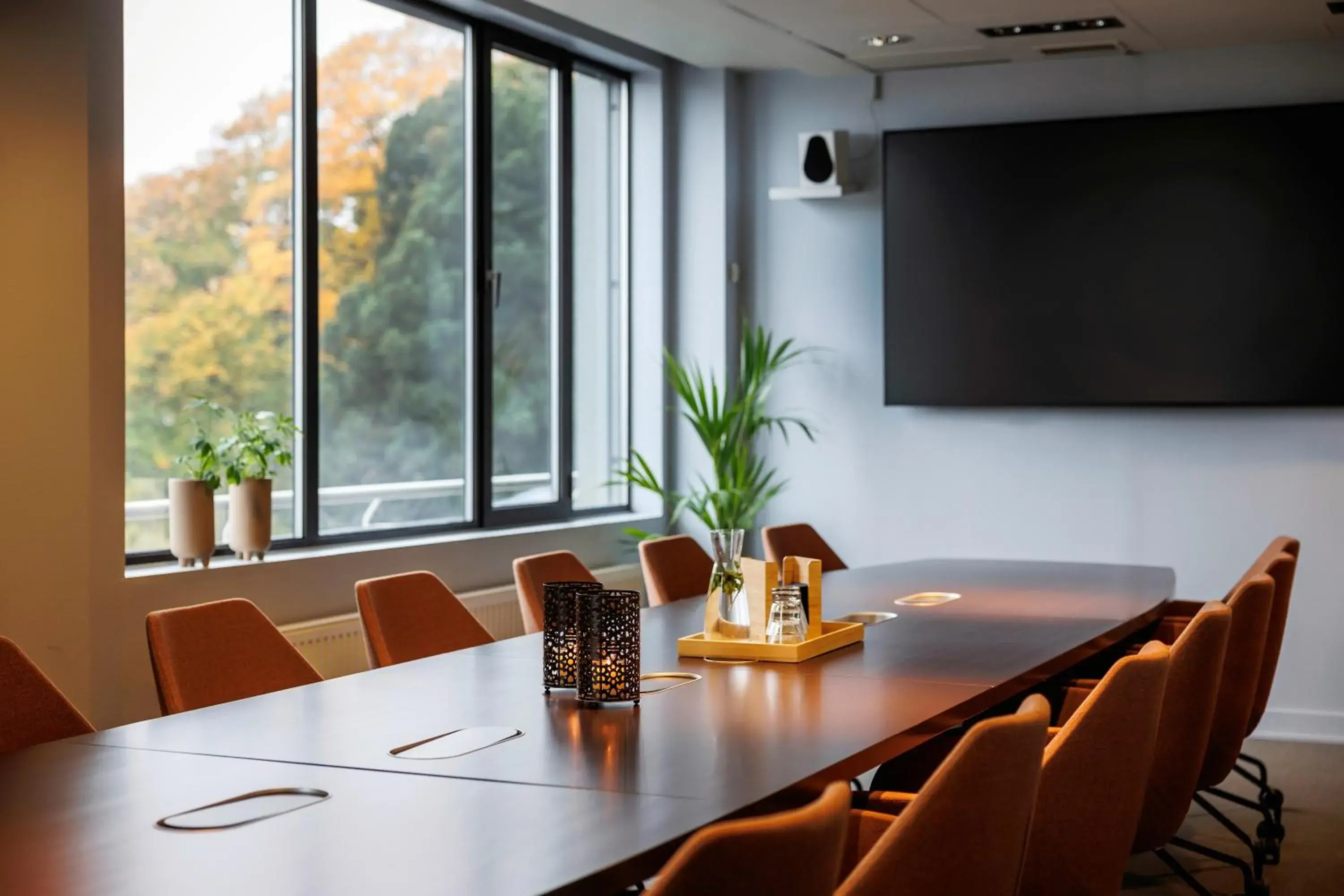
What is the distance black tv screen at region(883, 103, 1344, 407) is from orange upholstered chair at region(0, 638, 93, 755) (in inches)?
201

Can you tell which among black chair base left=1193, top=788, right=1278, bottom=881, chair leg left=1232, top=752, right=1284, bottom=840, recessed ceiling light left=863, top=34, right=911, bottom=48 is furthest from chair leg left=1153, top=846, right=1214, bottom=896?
recessed ceiling light left=863, top=34, right=911, bottom=48

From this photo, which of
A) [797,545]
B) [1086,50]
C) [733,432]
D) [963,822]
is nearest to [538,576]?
[797,545]

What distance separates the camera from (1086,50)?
6.90 m

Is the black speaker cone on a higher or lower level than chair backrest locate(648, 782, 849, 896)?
higher

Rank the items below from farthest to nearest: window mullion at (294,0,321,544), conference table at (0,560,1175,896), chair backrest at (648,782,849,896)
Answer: window mullion at (294,0,321,544)
conference table at (0,560,1175,896)
chair backrest at (648,782,849,896)

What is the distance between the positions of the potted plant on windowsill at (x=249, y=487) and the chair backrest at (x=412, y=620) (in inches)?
44.2

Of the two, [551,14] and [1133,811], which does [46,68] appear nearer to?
[551,14]

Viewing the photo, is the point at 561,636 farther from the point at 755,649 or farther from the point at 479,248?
the point at 479,248

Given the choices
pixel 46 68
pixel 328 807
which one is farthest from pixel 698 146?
pixel 328 807

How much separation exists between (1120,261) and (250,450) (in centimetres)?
406

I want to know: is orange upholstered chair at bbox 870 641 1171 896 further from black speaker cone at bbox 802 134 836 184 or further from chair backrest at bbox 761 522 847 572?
black speaker cone at bbox 802 134 836 184

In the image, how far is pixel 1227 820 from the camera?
16.0 ft

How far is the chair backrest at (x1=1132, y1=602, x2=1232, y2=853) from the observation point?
10.5 ft

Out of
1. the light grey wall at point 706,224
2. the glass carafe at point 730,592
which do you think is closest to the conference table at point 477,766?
the glass carafe at point 730,592
